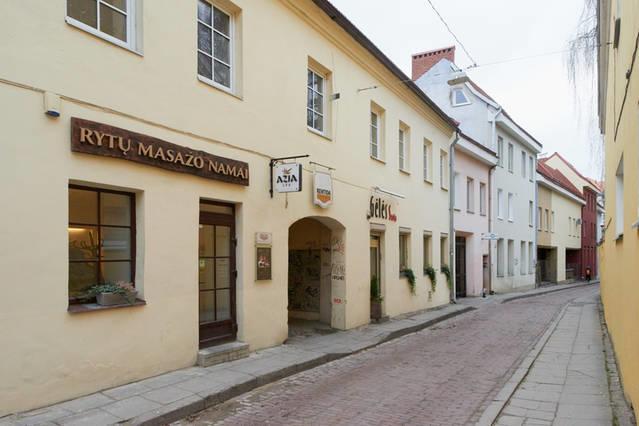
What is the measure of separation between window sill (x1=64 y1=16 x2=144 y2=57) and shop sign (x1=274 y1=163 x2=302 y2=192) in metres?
2.87

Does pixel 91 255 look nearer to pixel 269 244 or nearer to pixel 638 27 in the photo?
pixel 269 244

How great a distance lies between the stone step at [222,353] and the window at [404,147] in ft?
27.3

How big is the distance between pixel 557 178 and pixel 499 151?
1787cm

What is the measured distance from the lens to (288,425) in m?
5.27

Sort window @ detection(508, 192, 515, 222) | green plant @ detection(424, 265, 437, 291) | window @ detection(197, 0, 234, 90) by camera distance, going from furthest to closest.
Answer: window @ detection(508, 192, 515, 222), green plant @ detection(424, 265, 437, 291), window @ detection(197, 0, 234, 90)

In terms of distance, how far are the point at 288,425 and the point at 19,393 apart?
2.62m

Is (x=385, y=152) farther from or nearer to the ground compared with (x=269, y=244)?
farther from the ground

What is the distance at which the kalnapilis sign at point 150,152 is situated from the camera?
5.50m

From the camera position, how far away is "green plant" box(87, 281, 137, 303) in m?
5.80

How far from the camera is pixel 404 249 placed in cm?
1455

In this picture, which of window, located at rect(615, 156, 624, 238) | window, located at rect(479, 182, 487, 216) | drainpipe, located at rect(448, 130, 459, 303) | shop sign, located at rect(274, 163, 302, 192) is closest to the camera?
window, located at rect(615, 156, 624, 238)

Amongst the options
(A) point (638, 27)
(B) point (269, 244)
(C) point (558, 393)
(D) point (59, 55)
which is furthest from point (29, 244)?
(C) point (558, 393)

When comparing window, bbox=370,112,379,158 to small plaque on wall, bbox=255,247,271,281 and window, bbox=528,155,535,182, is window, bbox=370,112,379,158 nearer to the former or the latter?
small plaque on wall, bbox=255,247,271,281

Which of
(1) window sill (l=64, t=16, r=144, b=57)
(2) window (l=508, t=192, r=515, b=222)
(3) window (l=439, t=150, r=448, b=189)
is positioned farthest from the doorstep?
(2) window (l=508, t=192, r=515, b=222)
